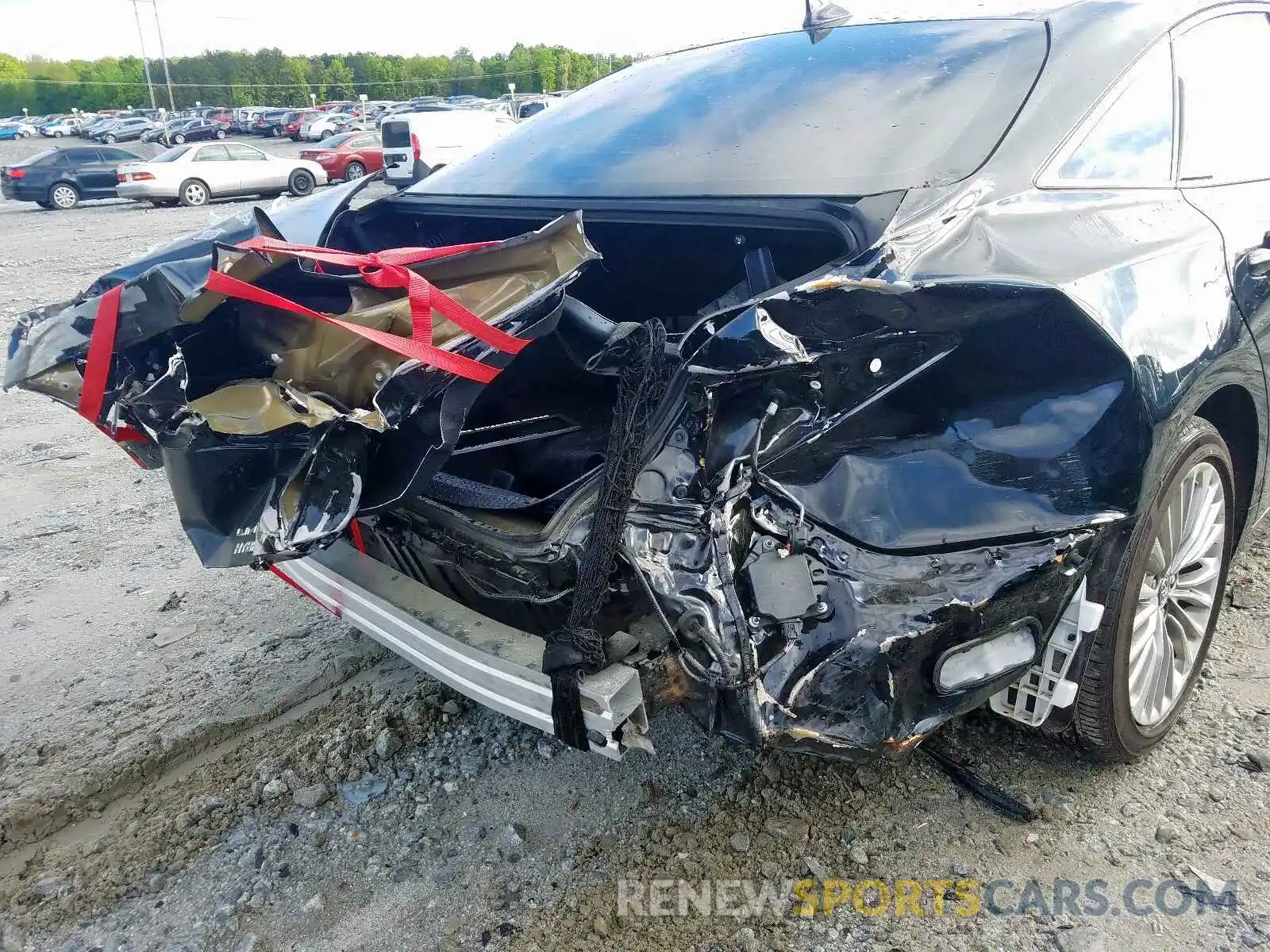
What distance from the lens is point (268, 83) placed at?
6575cm

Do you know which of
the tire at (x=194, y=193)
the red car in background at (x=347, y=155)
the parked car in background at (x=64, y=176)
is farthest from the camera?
the red car in background at (x=347, y=155)

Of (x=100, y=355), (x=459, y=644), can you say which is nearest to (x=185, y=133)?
(x=100, y=355)

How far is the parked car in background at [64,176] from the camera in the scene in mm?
19281

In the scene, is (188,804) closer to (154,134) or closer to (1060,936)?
(1060,936)

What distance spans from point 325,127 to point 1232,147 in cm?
3915

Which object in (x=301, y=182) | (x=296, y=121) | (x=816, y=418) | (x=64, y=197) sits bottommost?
(x=64, y=197)

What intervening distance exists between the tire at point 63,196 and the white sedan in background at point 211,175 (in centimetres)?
130

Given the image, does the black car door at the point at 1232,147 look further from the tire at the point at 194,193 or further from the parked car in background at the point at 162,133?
the parked car in background at the point at 162,133

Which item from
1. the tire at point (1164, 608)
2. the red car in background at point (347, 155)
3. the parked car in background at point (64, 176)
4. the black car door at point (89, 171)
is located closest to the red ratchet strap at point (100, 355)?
the tire at point (1164, 608)

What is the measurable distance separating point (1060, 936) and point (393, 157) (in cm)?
1601

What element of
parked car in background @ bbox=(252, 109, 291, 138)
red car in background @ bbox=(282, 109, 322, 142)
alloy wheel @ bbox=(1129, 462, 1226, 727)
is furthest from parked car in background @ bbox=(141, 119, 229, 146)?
alloy wheel @ bbox=(1129, 462, 1226, 727)

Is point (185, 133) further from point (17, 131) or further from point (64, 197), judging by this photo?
point (64, 197)

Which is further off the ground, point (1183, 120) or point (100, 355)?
point (1183, 120)

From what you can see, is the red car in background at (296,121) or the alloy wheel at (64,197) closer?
the alloy wheel at (64,197)
